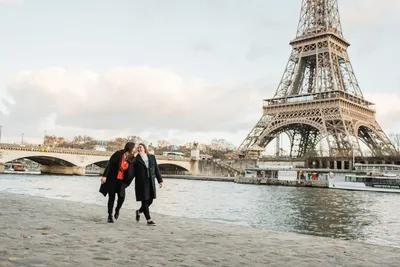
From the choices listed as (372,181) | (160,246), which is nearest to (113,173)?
(160,246)

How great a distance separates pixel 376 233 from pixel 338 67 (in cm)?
5973

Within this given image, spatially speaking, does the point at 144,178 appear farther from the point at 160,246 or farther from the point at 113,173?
the point at 160,246

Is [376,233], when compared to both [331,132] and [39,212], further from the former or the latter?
[331,132]

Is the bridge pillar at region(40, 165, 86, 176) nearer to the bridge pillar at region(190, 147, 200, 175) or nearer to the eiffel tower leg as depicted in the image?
the bridge pillar at region(190, 147, 200, 175)

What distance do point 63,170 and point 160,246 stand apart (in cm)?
7286

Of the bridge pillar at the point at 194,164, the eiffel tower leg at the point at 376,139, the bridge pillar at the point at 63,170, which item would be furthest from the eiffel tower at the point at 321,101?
the bridge pillar at the point at 63,170

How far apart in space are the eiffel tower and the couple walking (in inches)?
2208

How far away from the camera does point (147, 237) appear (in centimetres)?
737

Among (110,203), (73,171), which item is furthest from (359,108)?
(110,203)

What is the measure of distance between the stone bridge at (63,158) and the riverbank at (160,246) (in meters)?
54.3

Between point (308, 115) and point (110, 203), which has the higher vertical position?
point (308, 115)

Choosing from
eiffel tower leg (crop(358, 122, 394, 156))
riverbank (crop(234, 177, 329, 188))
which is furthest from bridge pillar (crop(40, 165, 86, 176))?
eiffel tower leg (crop(358, 122, 394, 156))

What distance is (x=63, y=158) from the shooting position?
216 feet

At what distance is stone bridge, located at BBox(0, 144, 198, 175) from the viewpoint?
5941cm
